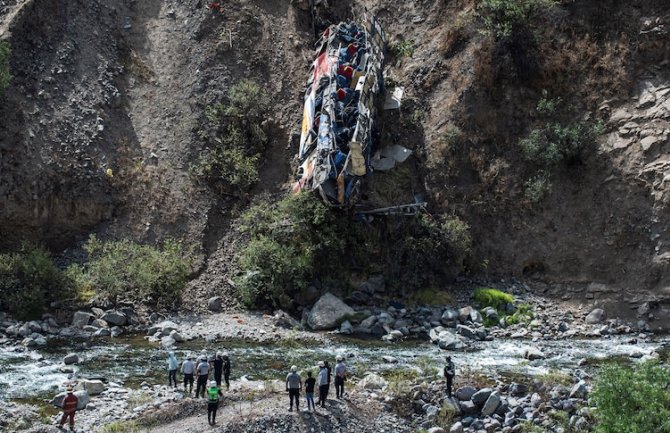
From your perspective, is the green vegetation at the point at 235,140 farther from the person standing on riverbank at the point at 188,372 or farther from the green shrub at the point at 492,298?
the person standing on riverbank at the point at 188,372

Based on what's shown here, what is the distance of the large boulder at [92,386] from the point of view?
21.0m

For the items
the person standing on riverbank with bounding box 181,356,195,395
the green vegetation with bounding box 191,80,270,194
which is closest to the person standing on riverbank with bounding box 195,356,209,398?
the person standing on riverbank with bounding box 181,356,195,395

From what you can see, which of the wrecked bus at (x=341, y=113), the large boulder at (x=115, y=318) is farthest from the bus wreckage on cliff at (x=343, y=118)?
the large boulder at (x=115, y=318)

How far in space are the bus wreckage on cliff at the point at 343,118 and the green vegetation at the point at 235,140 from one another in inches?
83.6

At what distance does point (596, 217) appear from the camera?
31109mm

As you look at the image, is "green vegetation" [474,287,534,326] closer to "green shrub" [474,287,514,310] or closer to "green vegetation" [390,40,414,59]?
"green shrub" [474,287,514,310]

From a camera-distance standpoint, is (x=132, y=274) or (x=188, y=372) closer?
(x=188, y=372)

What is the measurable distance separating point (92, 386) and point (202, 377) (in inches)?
122

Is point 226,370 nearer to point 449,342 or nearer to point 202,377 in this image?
point 202,377

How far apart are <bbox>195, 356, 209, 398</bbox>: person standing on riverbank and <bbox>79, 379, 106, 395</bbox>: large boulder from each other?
270 centimetres

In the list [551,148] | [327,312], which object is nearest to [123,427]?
[327,312]

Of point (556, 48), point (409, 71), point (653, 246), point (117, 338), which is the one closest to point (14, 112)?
point (117, 338)

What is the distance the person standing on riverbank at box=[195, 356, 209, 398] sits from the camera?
2016 cm

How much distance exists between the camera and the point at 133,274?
Answer: 28.5 m
